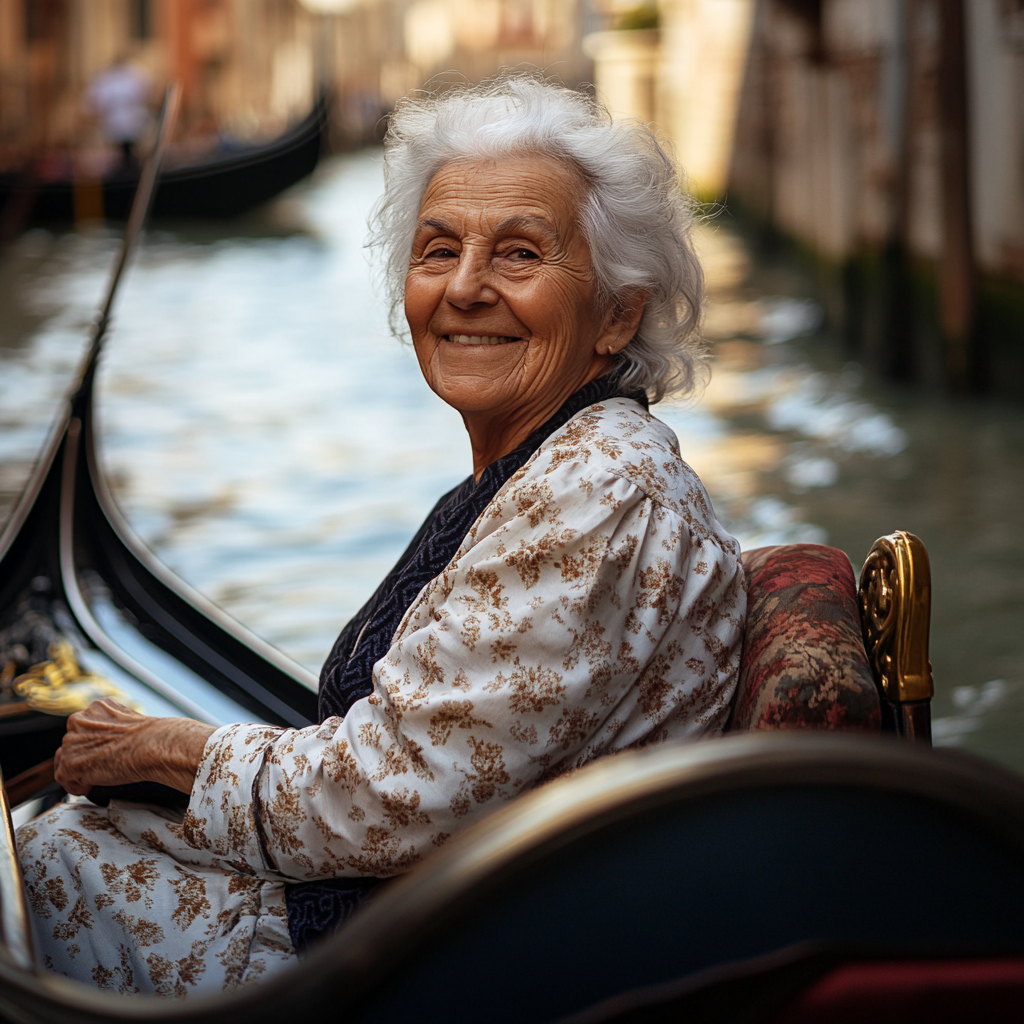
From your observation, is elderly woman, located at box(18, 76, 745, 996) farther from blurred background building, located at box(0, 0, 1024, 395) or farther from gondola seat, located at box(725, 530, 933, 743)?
blurred background building, located at box(0, 0, 1024, 395)

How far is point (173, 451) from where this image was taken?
542cm

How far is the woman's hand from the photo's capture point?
3.68 ft

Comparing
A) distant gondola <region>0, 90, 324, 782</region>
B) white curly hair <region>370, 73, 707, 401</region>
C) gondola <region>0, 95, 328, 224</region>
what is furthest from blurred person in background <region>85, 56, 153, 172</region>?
white curly hair <region>370, 73, 707, 401</region>

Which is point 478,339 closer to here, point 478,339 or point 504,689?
point 478,339

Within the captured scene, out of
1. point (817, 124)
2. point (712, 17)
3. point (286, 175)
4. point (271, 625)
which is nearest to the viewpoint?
point (271, 625)

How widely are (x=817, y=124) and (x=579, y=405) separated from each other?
7.18 metres

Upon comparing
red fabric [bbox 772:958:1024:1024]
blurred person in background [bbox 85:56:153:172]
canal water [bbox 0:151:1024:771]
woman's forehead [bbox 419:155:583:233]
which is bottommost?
canal water [bbox 0:151:1024:771]

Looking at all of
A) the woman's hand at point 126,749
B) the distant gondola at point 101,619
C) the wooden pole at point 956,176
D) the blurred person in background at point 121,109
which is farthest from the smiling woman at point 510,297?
the blurred person in background at point 121,109

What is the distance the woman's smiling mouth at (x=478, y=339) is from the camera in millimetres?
1196

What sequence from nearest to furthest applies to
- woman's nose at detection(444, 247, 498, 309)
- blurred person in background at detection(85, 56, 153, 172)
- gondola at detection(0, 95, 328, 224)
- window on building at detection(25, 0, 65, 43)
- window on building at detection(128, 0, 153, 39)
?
1. woman's nose at detection(444, 247, 498, 309)
2. gondola at detection(0, 95, 328, 224)
3. blurred person in background at detection(85, 56, 153, 172)
4. window on building at detection(25, 0, 65, 43)
5. window on building at detection(128, 0, 153, 39)

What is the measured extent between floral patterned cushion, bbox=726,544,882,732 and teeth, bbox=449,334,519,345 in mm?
335

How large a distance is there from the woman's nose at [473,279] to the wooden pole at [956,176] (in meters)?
4.56

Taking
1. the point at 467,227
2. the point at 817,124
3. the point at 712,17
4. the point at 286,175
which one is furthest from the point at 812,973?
the point at 286,175

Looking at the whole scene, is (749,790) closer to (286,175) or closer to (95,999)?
(95,999)
